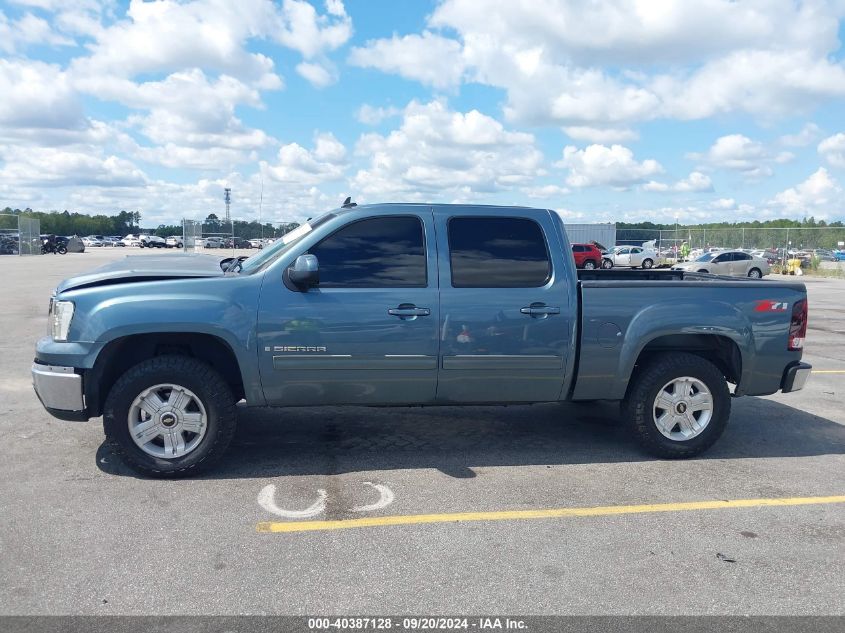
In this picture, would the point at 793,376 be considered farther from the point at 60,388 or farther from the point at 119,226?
the point at 119,226

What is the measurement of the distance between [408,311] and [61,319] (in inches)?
91.8

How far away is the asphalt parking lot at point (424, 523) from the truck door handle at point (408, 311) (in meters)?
1.13

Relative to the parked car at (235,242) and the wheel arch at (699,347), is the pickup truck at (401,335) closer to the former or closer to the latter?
the wheel arch at (699,347)

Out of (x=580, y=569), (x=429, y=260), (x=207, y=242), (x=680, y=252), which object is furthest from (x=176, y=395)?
(x=680, y=252)

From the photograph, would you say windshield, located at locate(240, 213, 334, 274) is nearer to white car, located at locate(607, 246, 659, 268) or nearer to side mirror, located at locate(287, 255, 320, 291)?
side mirror, located at locate(287, 255, 320, 291)

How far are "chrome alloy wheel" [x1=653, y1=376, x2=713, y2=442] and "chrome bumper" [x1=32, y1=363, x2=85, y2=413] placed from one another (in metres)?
4.10

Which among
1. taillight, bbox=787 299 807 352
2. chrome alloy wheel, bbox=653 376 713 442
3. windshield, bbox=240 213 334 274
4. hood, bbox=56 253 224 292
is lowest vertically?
chrome alloy wheel, bbox=653 376 713 442

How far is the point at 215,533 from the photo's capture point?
3949 mm

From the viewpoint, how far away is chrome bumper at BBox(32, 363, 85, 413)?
459 centimetres

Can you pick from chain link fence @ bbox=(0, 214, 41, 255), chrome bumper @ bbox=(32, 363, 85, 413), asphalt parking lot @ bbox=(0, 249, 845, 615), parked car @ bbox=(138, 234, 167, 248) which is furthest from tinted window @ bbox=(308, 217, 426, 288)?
parked car @ bbox=(138, 234, 167, 248)

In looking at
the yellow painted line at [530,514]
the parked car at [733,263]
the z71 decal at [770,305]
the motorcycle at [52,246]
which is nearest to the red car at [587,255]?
the parked car at [733,263]

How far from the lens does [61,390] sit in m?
4.62

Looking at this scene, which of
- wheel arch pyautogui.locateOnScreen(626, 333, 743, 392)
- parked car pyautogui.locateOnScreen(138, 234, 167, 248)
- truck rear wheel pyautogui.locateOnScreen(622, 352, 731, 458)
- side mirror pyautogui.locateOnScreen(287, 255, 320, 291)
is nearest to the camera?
side mirror pyautogui.locateOnScreen(287, 255, 320, 291)

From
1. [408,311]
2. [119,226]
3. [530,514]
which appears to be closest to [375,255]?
[408,311]
